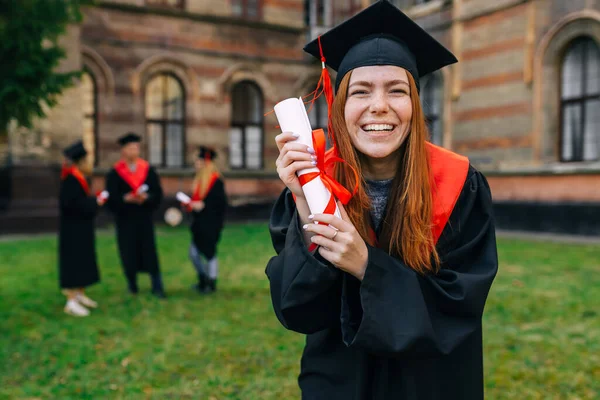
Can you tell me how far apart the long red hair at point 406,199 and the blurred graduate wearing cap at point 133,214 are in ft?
20.3

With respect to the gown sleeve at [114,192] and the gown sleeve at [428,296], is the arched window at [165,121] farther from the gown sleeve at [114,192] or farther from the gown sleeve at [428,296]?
the gown sleeve at [428,296]

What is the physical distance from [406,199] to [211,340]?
434 centimetres

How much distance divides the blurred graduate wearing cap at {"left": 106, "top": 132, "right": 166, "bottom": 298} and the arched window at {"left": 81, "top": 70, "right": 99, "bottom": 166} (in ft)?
32.6

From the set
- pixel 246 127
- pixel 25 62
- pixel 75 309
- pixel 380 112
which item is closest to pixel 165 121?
pixel 246 127

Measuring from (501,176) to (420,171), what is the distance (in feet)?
48.6

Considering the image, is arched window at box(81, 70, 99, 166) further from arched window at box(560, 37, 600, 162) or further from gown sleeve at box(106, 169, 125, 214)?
arched window at box(560, 37, 600, 162)

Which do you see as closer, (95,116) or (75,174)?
(75,174)

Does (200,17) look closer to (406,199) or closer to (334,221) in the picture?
(406,199)

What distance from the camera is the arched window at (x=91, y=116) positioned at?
17.0 metres

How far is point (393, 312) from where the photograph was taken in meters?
1.63

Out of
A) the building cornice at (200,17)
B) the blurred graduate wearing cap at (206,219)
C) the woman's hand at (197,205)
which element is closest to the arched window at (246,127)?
the building cornice at (200,17)

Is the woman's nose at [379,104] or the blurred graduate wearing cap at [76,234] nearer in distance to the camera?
the woman's nose at [379,104]

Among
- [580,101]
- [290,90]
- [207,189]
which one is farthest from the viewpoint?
[290,90]

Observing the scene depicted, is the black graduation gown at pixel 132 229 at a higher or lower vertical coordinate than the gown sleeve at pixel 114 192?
lower
